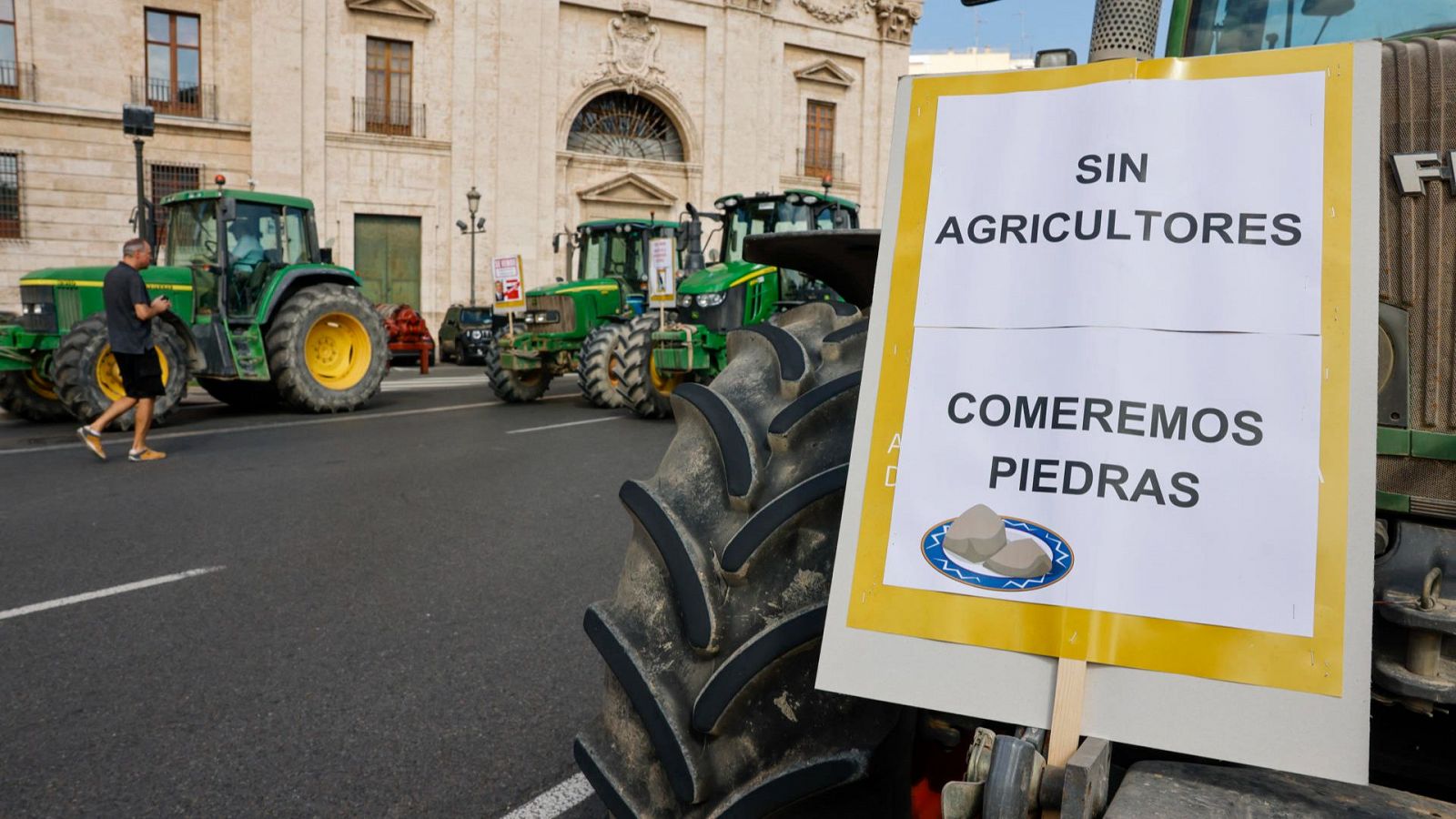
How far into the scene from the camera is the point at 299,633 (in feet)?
14.5

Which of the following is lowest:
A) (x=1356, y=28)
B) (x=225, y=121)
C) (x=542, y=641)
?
(x=542, y=641)

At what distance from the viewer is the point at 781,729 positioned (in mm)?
1703

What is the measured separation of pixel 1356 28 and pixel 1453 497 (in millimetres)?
1185


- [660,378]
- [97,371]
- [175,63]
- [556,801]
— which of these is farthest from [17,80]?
[556,801]

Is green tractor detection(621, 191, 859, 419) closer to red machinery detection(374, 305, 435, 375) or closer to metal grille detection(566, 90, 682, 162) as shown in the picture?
red machinery detection(374, 305, 435, 375)

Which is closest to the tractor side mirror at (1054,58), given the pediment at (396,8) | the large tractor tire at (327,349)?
the large tractor tire at (327,349)

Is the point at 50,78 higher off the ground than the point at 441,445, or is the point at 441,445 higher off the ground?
the point at 50,78

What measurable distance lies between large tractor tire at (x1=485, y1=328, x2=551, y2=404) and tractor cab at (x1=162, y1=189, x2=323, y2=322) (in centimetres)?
270

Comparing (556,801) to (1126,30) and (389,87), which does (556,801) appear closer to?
(1126,30)

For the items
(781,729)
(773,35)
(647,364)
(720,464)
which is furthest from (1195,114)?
(773,35)

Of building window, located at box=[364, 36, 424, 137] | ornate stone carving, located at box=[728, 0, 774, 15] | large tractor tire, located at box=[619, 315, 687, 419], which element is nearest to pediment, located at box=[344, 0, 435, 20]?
building window, located at box=[364, 36, 424, 137]

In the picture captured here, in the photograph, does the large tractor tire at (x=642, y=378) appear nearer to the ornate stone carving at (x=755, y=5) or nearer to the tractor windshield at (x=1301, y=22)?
the tractor windshield at (x=1301, y=22)

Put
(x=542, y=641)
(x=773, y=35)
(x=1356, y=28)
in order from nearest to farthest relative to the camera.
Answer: (x=1356, y=28)
(x=542, y=641)
(x=773, y=35)

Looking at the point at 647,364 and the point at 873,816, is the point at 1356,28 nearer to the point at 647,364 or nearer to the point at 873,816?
the point at 873,816
